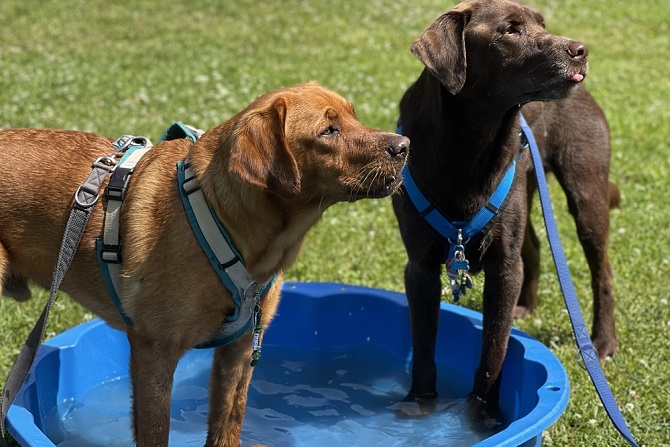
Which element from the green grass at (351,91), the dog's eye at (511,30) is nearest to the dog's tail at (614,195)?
the green grass at (351,91)

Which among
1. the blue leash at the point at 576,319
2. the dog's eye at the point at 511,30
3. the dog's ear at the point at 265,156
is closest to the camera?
the dog's ear at the point at 265,156

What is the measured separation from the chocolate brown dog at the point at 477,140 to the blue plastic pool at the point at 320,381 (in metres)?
0.21

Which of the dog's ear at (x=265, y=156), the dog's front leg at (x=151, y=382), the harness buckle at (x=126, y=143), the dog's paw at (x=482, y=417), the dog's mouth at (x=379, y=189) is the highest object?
the dog's ear at (x=265, y=156)

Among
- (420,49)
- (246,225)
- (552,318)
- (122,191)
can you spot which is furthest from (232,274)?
(552,318)

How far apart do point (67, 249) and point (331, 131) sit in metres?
1.17

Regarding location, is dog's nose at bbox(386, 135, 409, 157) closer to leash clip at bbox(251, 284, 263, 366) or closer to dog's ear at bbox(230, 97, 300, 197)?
dog's ear at bbox(230, 97, 300, 197)

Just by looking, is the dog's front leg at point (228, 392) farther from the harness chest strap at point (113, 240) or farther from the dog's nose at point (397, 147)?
the dog's nose at point (397, 147)

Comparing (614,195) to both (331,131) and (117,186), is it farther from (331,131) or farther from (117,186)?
(117,186)

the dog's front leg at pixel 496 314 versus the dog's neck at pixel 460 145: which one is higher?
the dog's neck at pixel 460 145

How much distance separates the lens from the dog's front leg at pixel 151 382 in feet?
11.8

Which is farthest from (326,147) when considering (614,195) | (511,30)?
(614,195)

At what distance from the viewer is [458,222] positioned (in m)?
4.28

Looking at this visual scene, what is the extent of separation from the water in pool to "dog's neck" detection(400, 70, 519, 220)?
117 centimetres

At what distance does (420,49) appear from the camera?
4.08 meters
